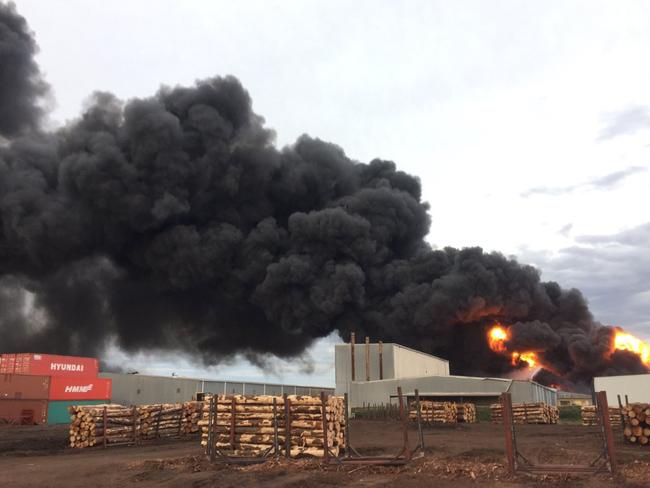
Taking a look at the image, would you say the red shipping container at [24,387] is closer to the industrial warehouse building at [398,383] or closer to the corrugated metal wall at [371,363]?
the industrial warehouse building at [398,383]

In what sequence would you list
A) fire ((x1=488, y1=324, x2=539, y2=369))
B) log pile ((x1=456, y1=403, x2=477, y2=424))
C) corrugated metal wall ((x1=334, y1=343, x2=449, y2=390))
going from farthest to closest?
1. fire ((x1=488, y1=324, x2=539, y2=369))
2. corrugated metal wall ((x1=334, y1=343, x2=449, y2=390))
3. log pile ((x1=456, y1=403, x2=477, y2=424))

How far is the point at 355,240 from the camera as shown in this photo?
58875 mm

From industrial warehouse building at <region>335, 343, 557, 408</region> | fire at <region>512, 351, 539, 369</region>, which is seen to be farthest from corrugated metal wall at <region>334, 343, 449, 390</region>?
fire at <region>512, 351, 539, 369</region>

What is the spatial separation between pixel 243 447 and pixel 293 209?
164 feet

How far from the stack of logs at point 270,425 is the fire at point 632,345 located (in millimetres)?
45457

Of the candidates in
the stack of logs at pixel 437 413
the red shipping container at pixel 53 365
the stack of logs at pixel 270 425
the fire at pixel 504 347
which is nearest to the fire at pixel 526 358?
the fire at pixel 504 347

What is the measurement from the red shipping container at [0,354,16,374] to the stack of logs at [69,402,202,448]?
45.2ft

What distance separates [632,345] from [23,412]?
53536 mm

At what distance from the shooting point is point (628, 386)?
46219 mm

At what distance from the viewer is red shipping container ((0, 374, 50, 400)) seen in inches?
1352

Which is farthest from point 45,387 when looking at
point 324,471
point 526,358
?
point 526,358

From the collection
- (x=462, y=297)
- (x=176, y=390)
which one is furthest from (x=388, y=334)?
(x=176, y=390)

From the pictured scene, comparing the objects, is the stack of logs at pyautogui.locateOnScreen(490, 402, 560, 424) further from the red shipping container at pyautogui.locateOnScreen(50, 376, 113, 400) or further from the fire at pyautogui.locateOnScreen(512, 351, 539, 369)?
the red shipping container at pyautogui.locateOnScreen(50, 376, 113, 400)

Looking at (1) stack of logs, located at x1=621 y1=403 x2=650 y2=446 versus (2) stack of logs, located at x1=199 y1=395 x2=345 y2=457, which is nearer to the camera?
(2) stack of logs, located at x1=199 y1=395 x2=345 y2=457
